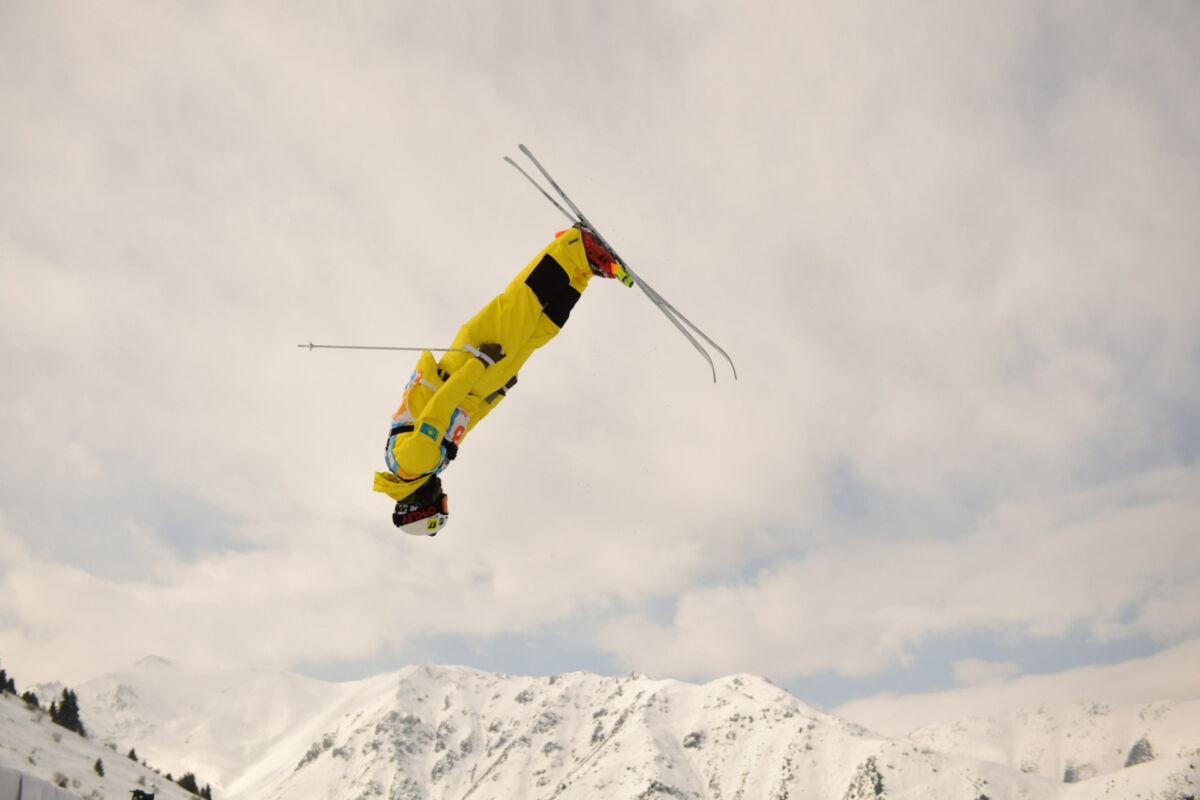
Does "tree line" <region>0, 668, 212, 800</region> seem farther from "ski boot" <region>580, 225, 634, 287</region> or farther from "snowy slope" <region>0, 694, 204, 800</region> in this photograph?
"ski boot" <region>580, 225, 634, 287</region>

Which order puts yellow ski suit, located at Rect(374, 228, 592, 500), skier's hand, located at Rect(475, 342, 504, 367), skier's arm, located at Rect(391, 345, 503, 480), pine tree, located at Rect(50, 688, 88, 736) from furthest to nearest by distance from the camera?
1. pine tree, located at Rect(50, 688, 88, 736)
2. skier's hand, located at Rect(475, 342, 504, 367)
3. yellow ski suit, located at Rect(374, 228, 592, 500)
4. skier's arm, located at Rect(391, 345, 503, 480)

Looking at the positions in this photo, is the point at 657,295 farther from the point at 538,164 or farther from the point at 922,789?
the point at 922,789

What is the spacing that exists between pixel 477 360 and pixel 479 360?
0.03 meters

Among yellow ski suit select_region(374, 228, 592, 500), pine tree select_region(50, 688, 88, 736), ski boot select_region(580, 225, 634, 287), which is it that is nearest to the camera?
yellow ski suit select_region(374, 228, 592, 500)

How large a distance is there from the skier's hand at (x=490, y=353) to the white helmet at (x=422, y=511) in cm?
183

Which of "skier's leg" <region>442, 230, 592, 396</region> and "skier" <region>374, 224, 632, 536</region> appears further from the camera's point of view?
"skier's leg" <region>442, 230, 592, 396</region>

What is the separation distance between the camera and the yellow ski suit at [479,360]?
31.9 feet

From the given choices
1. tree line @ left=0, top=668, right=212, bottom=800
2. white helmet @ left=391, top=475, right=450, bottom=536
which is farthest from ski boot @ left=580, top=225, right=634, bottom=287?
tree line @ left=0, top=668, right=212, bottom=800

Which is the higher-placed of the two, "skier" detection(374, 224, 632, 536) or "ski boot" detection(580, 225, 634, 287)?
"ski boot" detection(580, 225, 634, 287)

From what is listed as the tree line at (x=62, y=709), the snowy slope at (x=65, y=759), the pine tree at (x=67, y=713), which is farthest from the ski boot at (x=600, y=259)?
the pine tree at (x=67, y=713)

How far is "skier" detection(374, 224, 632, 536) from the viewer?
9805mm

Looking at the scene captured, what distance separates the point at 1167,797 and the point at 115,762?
702 feet

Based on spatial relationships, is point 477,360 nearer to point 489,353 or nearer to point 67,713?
point 489,353

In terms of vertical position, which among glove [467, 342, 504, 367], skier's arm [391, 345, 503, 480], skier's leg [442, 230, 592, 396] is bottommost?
skier's arm [391, 345, 503, 480]
